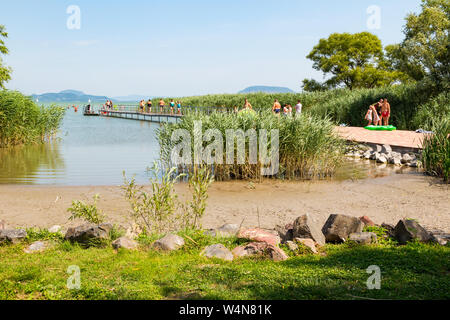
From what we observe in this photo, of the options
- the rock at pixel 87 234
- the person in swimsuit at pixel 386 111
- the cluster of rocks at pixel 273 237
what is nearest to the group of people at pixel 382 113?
the person in swimsuit at pixel 386 111

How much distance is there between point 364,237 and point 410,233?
0.66m

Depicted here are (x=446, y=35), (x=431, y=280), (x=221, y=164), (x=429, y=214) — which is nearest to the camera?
(x=431, y=280)

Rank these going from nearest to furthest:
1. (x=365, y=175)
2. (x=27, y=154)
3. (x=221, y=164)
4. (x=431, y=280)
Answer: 1. (x=431, y=280)
2. (x=221, y=164)
3. (x=365, y=175)
4. (x=27, y=154)

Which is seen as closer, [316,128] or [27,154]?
[316,128]

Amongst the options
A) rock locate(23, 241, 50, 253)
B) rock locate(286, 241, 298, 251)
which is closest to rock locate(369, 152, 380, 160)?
rock locate(286, 241, 298, 251)

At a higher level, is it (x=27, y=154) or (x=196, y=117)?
(x=196, y=117)

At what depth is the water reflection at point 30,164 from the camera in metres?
14.4

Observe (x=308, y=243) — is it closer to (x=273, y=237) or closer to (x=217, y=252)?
(x=273, y=237)

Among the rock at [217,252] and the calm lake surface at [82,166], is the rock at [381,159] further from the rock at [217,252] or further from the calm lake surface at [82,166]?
the rock at [217,252]

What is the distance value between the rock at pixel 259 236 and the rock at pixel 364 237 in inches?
43.0

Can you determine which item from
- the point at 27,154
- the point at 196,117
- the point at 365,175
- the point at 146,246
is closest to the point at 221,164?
the point at 196,117
